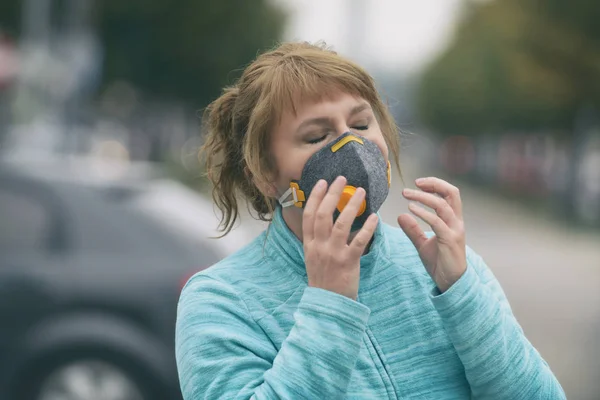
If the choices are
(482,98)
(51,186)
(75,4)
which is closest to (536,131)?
(482,98)

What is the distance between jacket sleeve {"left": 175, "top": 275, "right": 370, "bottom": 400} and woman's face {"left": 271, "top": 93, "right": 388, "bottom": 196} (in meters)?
0.25

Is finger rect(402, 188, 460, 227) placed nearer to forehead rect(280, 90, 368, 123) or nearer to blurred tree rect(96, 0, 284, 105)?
forehead rect(280, 90, 368, 123)

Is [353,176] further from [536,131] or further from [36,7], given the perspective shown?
[536,131]

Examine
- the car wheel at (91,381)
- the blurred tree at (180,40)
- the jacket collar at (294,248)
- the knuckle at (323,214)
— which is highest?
the knuckle at (323,214)

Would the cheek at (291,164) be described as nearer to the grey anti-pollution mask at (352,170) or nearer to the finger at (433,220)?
the grey anti-pollution mask at (352,170)

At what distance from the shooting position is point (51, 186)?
5.65m

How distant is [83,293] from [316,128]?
379 cm

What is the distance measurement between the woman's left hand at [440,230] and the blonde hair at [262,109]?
9.1 inches

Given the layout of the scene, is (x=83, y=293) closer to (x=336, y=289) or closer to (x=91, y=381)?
(x=91, y=381)

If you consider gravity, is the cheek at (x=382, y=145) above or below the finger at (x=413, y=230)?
above

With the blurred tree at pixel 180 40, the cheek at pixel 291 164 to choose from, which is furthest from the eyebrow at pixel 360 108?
the blurred tree at pixel 180 40

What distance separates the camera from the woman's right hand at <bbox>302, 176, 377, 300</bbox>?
1696mm

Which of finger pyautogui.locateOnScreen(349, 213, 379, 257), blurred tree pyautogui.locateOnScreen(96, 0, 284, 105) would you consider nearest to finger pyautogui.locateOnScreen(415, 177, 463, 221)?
finger pyautogui.locateOnScreen(349, 213, 379, 257)

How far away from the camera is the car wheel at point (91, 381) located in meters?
5.39
